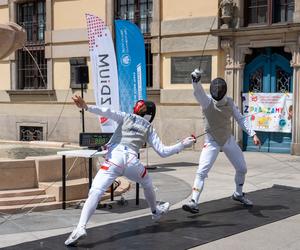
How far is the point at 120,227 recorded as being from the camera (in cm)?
661

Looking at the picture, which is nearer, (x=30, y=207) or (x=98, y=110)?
(x=98, y=110)

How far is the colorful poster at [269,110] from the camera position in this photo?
47.8ft

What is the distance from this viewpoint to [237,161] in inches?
293

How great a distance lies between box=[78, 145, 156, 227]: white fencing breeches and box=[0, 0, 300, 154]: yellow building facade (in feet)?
29.4

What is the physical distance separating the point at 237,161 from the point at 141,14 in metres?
10.7

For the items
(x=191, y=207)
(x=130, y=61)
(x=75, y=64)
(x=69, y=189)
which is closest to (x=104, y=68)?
(x=130, y=61)

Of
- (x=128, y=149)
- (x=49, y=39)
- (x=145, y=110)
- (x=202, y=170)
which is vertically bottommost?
(x=202, y=170)

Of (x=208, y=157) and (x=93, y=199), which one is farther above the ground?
(x=208, y=157)

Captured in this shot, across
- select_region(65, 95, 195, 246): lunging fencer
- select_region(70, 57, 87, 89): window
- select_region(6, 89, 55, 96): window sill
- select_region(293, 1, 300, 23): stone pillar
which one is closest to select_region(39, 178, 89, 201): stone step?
select_region(65, 95, 195, 246): lunging fencer

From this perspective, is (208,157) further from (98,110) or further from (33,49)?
(33,49)

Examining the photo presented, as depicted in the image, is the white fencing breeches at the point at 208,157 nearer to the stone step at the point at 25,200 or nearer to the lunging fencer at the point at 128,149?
the lunging fencer at the point at 128,149

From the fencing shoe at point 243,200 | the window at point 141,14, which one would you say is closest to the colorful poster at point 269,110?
the window at point 141,14

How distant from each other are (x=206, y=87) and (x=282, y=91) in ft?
6.67

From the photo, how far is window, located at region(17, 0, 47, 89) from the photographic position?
19547mm
